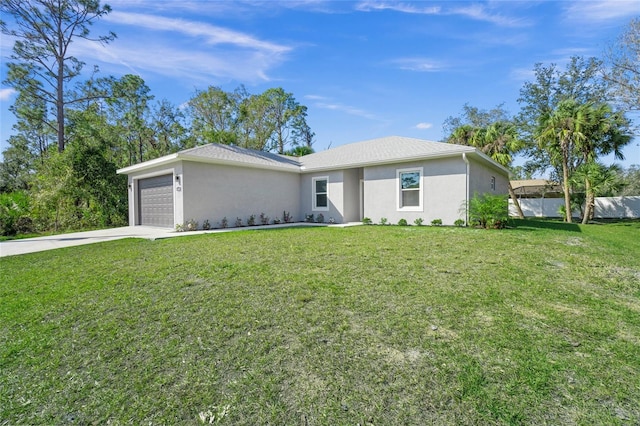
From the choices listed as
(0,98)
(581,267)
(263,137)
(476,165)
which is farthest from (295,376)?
(263,137)

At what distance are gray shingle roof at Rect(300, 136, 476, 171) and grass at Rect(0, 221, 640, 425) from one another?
6.72 meters

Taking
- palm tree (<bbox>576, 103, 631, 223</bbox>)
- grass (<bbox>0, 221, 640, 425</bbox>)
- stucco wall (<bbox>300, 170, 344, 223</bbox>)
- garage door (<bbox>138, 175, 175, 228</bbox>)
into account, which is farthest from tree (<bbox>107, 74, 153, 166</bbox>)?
palm tree (<bbox>576, 103, 631, 223</bbox>)

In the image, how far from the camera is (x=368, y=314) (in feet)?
10.9

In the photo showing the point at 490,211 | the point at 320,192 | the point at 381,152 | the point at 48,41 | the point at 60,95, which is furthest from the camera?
the point at 60,95

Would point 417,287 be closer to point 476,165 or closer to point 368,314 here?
point 368,314

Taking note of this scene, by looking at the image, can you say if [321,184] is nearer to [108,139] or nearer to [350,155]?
[350,155]

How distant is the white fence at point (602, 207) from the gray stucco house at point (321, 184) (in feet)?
36.2

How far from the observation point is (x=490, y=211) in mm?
10078

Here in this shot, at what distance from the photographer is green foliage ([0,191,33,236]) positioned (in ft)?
44.9

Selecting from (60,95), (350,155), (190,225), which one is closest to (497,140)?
(350,155)

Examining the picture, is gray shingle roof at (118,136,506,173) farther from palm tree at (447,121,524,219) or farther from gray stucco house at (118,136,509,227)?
palm tree at (447,121,524,219)

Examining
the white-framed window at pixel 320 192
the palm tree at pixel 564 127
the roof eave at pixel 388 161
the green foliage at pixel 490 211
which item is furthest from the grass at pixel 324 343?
the palm tree at pixel 564 127

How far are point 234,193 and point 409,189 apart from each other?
7.37m

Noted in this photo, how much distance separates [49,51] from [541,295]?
25.8 metres
